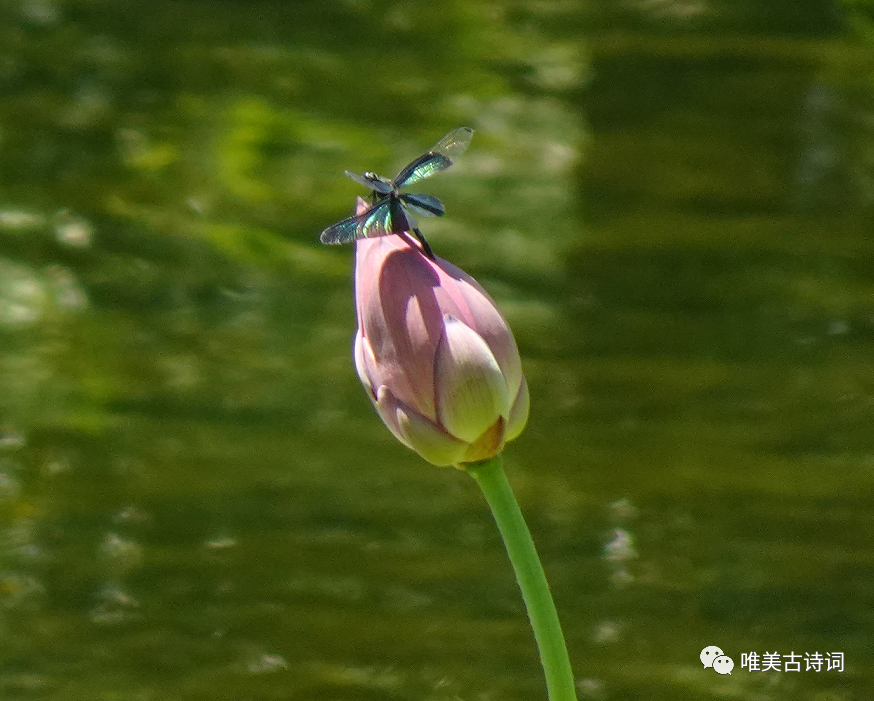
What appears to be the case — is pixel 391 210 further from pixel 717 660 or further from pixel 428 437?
pixel 717 660

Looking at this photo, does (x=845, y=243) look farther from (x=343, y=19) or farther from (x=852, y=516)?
(x=343, y=19)

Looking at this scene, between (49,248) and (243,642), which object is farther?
(49,248)

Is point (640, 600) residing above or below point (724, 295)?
below

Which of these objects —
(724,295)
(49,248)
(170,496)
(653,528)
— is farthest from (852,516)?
(49,248)

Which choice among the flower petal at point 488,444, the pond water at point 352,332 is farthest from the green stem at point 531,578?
the pond water at point 352,332

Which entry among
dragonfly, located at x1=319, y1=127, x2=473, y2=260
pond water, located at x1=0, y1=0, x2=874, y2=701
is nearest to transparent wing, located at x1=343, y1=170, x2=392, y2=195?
dragonfly, located at x1=319, y1=127, x2=473, y2=260

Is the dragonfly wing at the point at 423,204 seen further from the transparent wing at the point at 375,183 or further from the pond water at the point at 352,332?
the pond water at the point at 352,332

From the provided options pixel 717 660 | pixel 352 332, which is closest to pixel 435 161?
pixel 717 660
